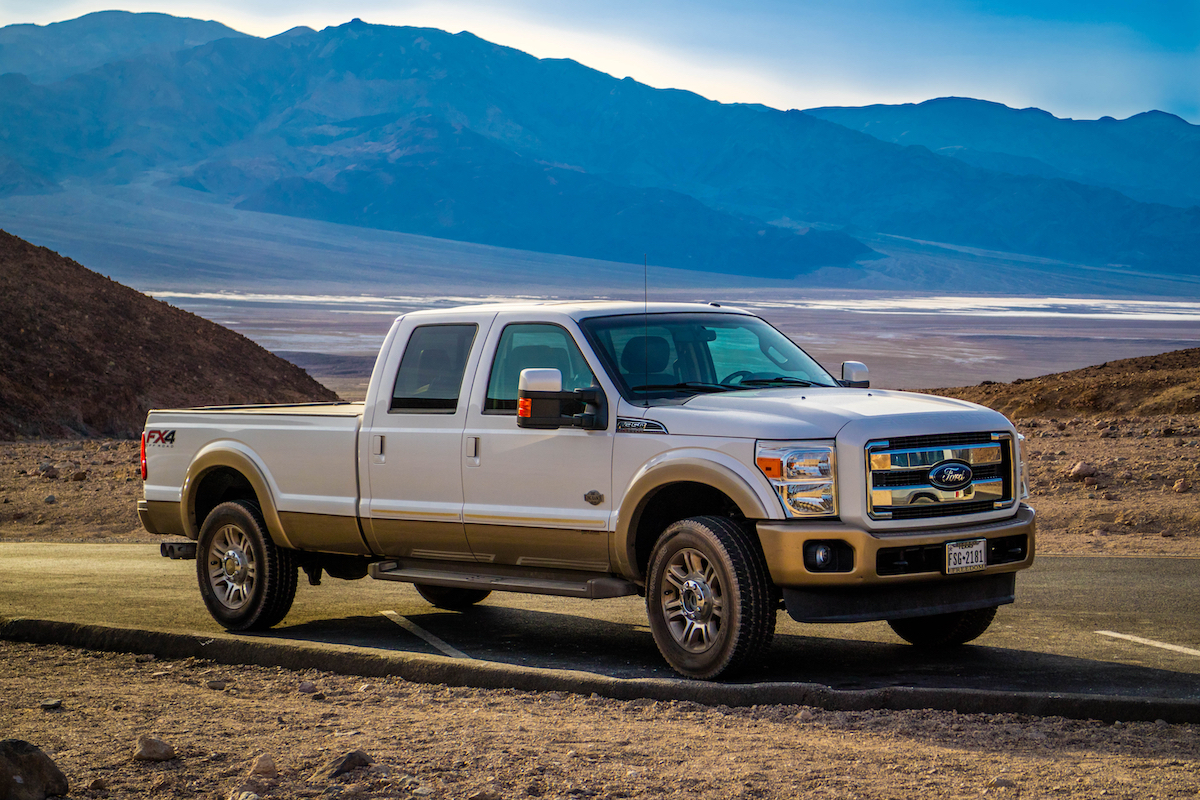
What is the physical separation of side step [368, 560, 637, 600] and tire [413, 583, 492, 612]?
1514 millimetres

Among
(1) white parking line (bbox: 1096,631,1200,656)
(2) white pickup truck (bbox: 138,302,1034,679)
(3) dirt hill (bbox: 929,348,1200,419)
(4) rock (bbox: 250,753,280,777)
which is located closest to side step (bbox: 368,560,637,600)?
(2) white pickup truck (bbox: 138,302,1034,679)

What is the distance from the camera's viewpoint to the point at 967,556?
289 inches

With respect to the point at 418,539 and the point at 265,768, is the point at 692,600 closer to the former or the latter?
the point at 418,539

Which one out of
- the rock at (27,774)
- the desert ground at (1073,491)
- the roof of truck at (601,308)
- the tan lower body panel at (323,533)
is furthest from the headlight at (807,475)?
the desert ground at (1073,491)

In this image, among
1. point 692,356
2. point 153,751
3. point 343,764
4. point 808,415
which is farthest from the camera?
point 692,356

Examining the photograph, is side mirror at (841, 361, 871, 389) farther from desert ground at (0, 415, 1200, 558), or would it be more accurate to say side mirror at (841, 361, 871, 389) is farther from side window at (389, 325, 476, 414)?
desert ground at (0, 415, 1200, 558)

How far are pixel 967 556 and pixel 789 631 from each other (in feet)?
7.09

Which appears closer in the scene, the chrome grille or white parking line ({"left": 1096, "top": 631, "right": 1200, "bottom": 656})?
the chrome grille

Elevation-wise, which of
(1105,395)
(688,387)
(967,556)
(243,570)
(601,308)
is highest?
(601,308)

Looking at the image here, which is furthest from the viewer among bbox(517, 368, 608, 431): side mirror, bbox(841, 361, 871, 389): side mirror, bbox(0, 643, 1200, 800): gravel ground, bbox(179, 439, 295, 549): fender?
bbox(179, 439, 295, 549): fender

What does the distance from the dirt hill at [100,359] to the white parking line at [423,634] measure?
28.2 meters

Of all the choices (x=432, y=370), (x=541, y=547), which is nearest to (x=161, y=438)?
(x=432, y=370)

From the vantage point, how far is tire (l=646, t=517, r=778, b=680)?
708cm

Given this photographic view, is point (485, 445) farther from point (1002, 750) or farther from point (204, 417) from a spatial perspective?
point (1002, 750)
